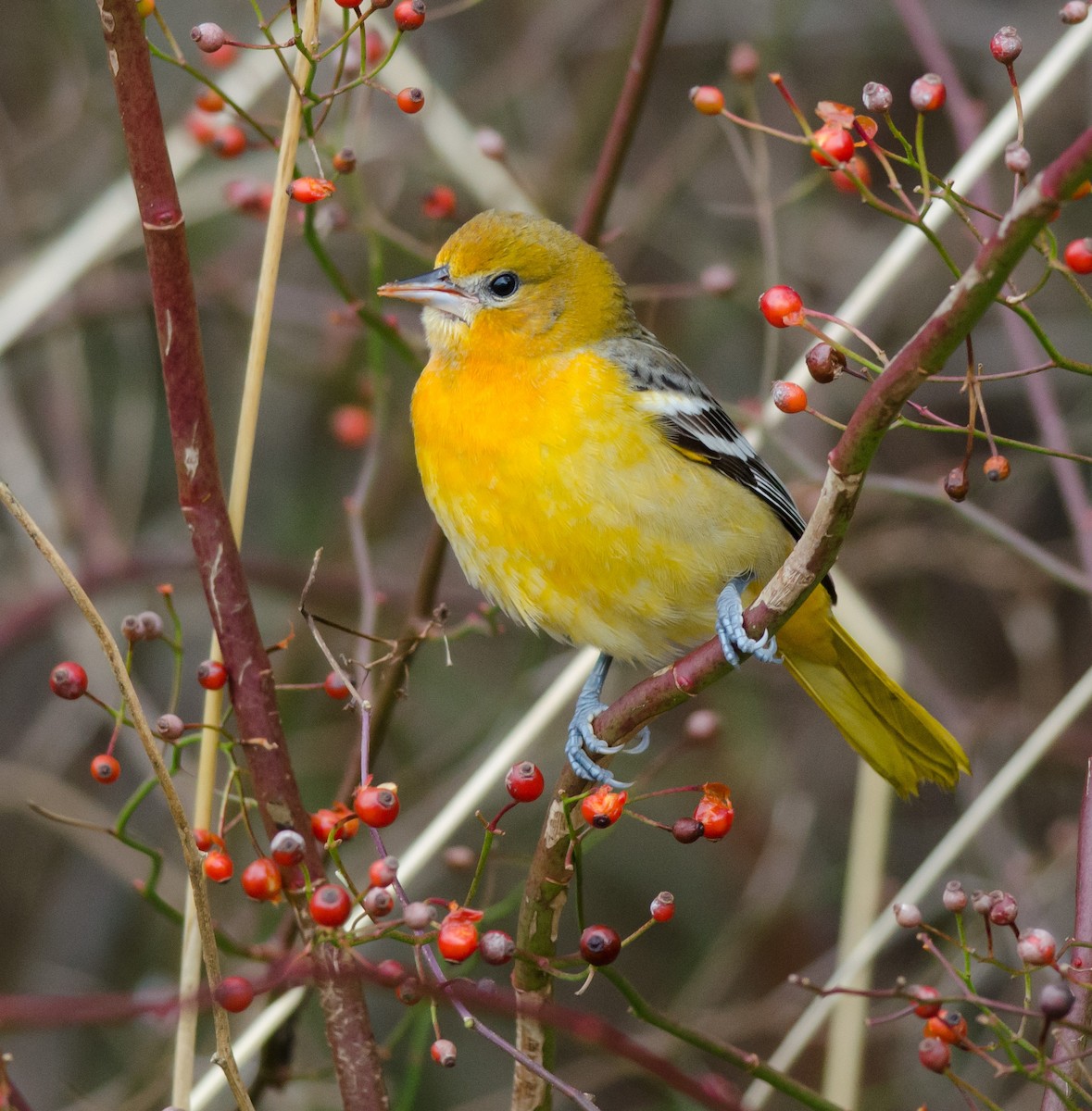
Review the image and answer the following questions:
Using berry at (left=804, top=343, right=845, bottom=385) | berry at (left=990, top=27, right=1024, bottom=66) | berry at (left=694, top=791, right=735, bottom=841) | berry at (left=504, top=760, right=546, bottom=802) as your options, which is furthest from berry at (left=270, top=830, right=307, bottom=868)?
berry at (left=990, top=27, right=1024, bottom=66)

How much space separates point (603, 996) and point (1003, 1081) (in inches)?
65.3

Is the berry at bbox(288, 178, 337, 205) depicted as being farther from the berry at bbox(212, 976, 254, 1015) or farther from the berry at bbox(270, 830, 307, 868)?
the berry at bbox(212, 976, 254, 1015)

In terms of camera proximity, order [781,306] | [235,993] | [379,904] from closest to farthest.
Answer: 1. [235,993]
2. [379,904]
3. [781,306]

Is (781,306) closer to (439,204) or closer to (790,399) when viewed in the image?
(790,399)

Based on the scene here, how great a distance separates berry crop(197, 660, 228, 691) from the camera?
82.7 inches

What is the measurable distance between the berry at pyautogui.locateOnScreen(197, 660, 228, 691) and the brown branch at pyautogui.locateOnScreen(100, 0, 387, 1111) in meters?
0.02

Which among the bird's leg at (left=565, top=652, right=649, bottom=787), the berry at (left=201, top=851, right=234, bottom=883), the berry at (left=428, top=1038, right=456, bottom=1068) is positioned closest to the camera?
the berry at (left=428, top=1038, right=456, bottom=1068)

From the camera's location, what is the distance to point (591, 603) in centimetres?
324

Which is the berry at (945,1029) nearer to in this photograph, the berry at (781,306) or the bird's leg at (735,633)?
the bird's leg at (735,633)

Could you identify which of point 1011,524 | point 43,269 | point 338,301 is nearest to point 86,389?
point 338,301

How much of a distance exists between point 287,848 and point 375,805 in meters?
0.14

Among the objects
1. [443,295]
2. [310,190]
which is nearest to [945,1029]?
[310,190]

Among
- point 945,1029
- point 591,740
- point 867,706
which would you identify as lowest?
point 867,706

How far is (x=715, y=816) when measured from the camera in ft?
7.23
